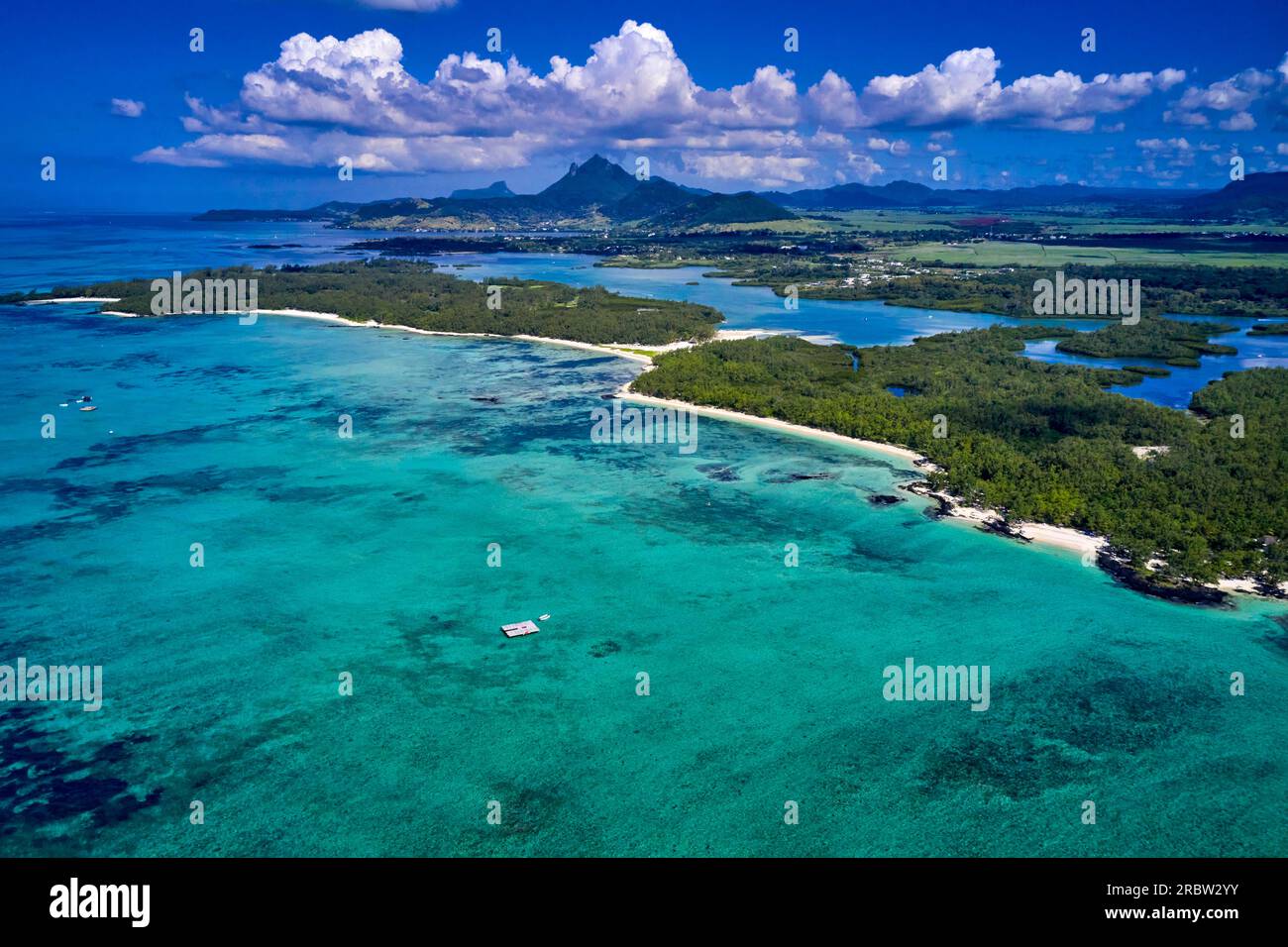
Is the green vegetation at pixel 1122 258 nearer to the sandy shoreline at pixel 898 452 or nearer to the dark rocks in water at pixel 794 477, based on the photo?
the sandy shoreline at pixel 898 452

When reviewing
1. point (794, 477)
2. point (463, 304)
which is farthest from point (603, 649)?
point (463, 304)

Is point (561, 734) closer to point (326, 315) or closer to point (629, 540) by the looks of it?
point (629, 540)

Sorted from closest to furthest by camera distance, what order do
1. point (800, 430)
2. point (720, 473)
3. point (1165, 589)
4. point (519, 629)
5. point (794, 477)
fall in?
point (519, 629) < point (1165, 589) < point (794, 477) < point (720, 473) < point (800, 430)

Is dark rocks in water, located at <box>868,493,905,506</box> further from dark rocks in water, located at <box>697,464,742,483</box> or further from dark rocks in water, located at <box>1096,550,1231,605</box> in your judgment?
dark rocks in water, located at <box>1096,550,1231,605</box>

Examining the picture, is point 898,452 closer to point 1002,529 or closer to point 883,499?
point 883,499

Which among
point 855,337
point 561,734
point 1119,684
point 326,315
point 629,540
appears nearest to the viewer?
point 561,734

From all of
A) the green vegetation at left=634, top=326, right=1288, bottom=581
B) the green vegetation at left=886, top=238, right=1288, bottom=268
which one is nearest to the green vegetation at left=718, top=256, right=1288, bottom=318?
the green vegetation at left=886, top=238, right=1288, bottom=268

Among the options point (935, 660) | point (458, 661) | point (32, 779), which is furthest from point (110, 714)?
point (935, 660)
